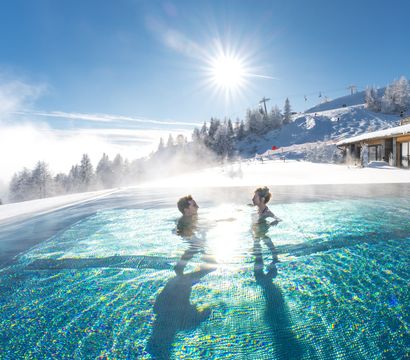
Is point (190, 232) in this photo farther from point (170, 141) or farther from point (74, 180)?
point (170, 141)

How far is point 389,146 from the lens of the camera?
68.3 ft

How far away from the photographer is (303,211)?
7.02m

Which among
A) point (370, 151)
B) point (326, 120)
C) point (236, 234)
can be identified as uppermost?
point (326, 120)

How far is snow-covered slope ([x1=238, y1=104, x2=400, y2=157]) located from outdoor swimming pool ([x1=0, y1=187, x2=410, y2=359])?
195ft

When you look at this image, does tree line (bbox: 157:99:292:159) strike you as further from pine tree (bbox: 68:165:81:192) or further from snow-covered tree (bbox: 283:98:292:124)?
pine tree (bbox: 68:165:81:192)

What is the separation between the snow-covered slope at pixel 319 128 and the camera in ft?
199

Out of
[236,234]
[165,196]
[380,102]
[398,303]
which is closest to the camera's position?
[398,303]

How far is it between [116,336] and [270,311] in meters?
1.34

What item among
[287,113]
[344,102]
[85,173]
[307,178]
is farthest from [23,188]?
[344,102]

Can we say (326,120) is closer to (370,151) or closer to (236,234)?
(370,151)

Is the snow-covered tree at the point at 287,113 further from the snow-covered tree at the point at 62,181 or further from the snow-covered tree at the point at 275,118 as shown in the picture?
the snow-covered tree at the point at 62,181

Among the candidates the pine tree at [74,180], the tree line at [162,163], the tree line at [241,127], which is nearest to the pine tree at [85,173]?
the tree line at [162,163]

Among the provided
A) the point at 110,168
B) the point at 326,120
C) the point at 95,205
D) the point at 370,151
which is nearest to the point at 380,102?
the point at 326,120

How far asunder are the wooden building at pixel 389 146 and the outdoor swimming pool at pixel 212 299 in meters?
17.5
